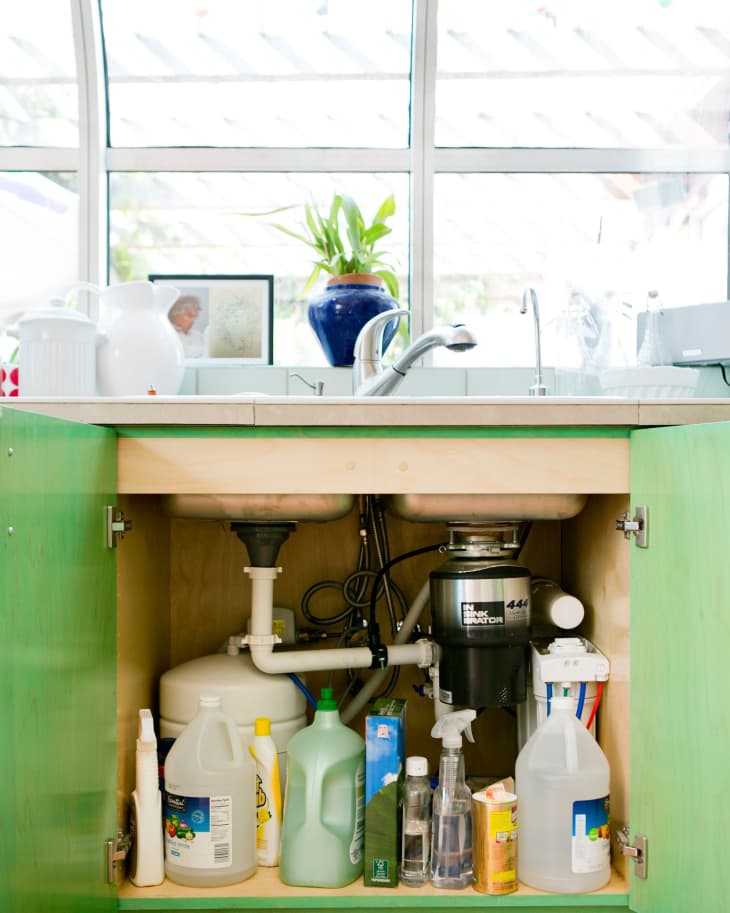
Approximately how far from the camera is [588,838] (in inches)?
54.7

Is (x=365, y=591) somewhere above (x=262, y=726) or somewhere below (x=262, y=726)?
above

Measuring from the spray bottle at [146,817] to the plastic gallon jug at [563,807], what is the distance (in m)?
0.57

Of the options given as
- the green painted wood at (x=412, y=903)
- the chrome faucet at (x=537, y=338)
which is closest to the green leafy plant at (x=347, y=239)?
the chrome faucet at (x=537, y=338)

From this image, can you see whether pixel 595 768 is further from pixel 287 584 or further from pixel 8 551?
pixel 8 551

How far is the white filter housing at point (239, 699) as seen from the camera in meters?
1.56

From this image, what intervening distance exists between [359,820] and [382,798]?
0.20ft

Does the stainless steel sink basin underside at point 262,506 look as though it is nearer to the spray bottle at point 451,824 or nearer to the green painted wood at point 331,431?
the green painted wood at point 331,431

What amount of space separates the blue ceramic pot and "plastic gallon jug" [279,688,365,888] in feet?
2.71

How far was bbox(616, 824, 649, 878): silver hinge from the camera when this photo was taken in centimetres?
133

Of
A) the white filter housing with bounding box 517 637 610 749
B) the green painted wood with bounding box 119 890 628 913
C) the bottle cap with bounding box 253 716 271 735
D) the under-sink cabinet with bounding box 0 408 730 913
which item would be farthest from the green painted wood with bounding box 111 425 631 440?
the green painted wood with bounding box 119 890 628 913

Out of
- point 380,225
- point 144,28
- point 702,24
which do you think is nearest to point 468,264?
point 380,225

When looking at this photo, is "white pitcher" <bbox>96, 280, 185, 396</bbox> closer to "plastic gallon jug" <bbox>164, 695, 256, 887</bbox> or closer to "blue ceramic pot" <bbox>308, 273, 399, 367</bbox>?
"blue ceramic pot" <bbox>308, 273, 399, 367</bbox>

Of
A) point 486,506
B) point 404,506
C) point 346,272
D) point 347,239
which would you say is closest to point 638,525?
point 486,506

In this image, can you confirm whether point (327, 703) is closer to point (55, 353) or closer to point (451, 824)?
point (451, 824)
